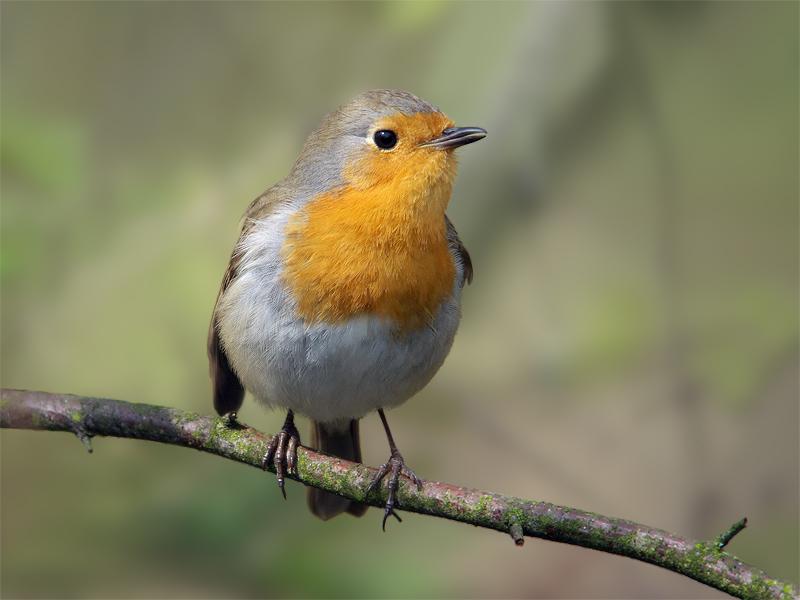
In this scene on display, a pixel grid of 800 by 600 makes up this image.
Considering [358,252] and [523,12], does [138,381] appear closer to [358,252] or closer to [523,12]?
[358,252]

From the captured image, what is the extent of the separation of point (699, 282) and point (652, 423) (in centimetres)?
93

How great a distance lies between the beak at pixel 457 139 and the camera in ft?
12.8

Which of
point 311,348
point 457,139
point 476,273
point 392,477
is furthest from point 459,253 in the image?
point 392,477

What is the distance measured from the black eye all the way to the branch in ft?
4.07

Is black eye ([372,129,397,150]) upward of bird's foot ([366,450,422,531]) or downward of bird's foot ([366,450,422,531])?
upward

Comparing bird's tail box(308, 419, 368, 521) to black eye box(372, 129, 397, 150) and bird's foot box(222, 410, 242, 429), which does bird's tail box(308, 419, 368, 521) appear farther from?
black eye box(372, 129, 397, 150)

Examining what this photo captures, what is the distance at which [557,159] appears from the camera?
5.36 m

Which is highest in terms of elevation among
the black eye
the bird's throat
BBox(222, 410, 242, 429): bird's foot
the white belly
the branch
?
the black eye

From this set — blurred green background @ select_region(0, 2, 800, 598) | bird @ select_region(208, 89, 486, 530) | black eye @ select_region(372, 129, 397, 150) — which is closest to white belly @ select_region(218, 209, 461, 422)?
bird @ select_region(208, 89, 486, 530)

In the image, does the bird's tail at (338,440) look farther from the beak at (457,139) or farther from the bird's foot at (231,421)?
the beak at (457,139)

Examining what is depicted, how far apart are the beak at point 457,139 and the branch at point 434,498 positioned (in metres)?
1.30

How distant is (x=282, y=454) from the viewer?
3.89m

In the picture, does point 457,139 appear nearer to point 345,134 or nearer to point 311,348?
point 345,134

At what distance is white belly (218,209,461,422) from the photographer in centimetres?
375
